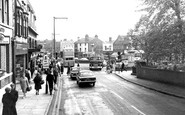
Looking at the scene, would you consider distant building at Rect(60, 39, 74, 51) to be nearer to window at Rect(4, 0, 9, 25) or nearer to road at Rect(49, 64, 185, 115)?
window at Rect(4, 0, 9, 25)

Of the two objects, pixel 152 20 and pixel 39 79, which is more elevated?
pixel 152 20

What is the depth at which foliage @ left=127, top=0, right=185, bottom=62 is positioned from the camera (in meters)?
19.8

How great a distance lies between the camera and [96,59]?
46.5 metres

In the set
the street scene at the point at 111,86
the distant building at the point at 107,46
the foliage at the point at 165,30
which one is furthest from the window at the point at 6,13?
the distant building at the point at 107,46

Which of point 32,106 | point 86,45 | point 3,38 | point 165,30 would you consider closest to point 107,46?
point 86,45

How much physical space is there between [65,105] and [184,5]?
524 inches

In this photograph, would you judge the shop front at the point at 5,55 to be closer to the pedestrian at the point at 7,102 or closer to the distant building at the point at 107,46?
the pedestrian at the point at 7,102

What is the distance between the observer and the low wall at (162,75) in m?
20.7

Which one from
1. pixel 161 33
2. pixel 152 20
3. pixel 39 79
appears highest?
pixel 152 20

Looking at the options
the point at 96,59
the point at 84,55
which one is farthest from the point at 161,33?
the point at 84,55

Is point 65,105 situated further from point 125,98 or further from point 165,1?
point 165,1

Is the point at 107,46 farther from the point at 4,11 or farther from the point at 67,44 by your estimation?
the point at 4,11

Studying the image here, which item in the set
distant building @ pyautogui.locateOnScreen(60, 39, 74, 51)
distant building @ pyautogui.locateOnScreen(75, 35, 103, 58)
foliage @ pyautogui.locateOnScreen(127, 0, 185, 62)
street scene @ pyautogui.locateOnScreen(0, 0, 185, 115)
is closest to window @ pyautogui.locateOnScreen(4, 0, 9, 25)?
street scene @ pyautogui.locateOnScreen(0, 0, 185, 115)

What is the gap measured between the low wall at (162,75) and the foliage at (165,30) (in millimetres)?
1437
